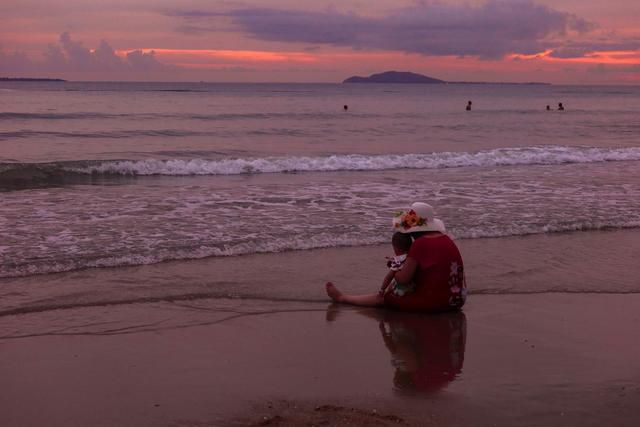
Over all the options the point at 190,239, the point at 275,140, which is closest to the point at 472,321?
the point at 190,239

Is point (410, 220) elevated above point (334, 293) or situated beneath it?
elevated above

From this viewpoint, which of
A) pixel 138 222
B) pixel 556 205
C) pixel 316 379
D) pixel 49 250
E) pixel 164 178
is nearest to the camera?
pixel 316 379

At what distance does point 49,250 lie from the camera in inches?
361

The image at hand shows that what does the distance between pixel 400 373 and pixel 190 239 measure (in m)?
5.26

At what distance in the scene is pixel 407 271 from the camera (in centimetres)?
685

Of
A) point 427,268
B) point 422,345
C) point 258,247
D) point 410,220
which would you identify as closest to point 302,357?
point 422,345

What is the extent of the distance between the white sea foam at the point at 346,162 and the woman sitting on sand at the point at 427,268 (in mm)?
12680

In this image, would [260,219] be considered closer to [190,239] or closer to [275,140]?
[190,239]

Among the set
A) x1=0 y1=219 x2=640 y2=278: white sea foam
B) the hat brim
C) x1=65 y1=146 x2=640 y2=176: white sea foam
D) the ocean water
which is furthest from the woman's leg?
x1=65 y1=146 x2=640 y2=176: white sea foam

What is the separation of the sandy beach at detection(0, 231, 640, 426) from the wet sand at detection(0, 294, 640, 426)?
0.05 ft

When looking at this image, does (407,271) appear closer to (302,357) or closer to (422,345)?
(422,345)

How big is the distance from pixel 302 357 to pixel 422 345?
1.06 m

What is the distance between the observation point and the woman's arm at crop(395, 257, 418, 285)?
682cm

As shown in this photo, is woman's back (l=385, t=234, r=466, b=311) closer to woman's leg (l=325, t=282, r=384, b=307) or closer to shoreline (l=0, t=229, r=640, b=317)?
woman's leg (l=325, t=282, r=384, b=307)
